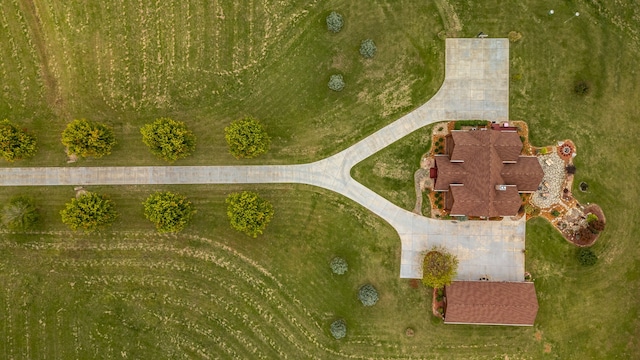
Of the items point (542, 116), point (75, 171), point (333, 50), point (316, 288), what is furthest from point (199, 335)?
point (542, 116)

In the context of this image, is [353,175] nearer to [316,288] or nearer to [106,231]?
[316,288]

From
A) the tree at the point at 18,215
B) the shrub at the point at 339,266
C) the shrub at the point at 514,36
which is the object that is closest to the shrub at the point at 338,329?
the shrub at the point at 339,266

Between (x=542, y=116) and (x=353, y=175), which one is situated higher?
(x=542, y=116)

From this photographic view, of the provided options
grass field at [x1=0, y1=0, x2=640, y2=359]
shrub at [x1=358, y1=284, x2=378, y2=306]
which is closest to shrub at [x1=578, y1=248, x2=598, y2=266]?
grass field at [x1=0, y1=0, x2=640, y2=359]

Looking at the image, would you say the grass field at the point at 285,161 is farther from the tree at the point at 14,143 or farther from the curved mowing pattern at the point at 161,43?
the tree at the point at 14,143

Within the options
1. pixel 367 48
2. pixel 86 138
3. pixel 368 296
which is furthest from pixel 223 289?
pixel 367 48

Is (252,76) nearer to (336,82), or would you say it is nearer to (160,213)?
(336,82)

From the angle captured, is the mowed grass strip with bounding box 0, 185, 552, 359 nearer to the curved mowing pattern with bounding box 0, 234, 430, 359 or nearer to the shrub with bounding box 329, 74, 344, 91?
the curved mowing pattern with bounding box 0, 234, 430, 359
